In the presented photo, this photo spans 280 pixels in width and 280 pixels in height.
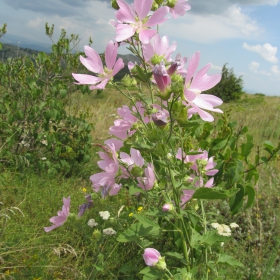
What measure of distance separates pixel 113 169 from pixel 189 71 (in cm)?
43

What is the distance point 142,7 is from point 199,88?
11.2 inches

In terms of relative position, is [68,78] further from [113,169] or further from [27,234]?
[113,169]

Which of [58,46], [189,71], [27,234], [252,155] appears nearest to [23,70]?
[58,46]

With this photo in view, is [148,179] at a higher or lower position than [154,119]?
lower

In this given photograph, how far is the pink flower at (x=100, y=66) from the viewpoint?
95cm

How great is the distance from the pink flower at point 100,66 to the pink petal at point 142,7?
0.36 feet

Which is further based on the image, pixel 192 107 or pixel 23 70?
pixel 23 70

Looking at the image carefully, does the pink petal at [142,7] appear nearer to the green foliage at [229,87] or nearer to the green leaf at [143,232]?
the green leaf at [143,232]

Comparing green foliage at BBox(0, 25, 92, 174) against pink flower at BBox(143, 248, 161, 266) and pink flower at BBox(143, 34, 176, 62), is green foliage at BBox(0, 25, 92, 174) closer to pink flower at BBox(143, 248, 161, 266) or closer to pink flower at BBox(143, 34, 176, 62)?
pink flower at BBox(143, 34, 176, 62)

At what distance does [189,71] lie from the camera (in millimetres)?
871

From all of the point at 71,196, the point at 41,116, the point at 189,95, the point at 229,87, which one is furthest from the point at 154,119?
the point at 229,87

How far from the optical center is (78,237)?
2133 mm

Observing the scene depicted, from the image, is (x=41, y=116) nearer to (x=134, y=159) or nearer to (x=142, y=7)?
(x=134, y=159)

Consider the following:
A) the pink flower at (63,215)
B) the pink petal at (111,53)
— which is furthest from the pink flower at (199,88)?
the pink flower at (63,215)
